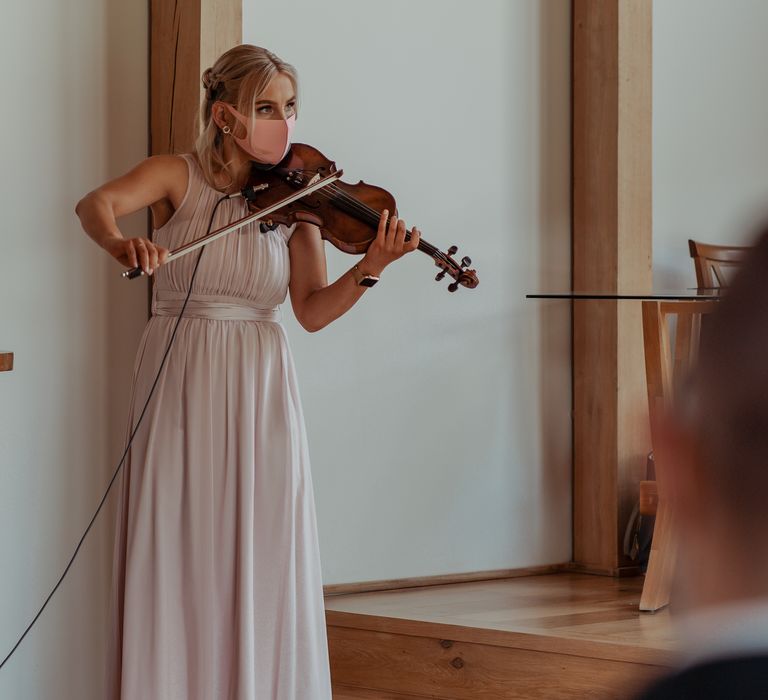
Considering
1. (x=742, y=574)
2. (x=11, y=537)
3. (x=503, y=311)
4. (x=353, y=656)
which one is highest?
(x=503, y=311)

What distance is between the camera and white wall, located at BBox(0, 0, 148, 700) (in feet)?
7.75

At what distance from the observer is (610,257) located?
331 cm

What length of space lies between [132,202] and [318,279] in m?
0.39

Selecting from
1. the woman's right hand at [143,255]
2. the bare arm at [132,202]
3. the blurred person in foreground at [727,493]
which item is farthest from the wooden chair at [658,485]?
the blurred person in foreground at [727,493]

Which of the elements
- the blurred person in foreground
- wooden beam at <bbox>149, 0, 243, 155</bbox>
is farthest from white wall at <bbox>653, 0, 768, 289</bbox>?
the blurred person in foreground

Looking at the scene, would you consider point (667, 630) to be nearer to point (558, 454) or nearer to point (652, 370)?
point (652, 370)

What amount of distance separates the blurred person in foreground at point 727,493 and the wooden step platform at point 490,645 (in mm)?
2055

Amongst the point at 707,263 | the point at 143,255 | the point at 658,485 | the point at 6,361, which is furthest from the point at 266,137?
the point at 707,263

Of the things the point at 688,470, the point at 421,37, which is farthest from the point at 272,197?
the point at 688,470

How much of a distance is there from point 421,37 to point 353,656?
1.70m

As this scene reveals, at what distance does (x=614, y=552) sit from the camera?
3293mm

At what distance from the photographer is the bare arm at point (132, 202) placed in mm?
1642

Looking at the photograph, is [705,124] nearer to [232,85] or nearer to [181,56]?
[181,56]

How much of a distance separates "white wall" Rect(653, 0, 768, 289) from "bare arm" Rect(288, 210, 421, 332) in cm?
169
